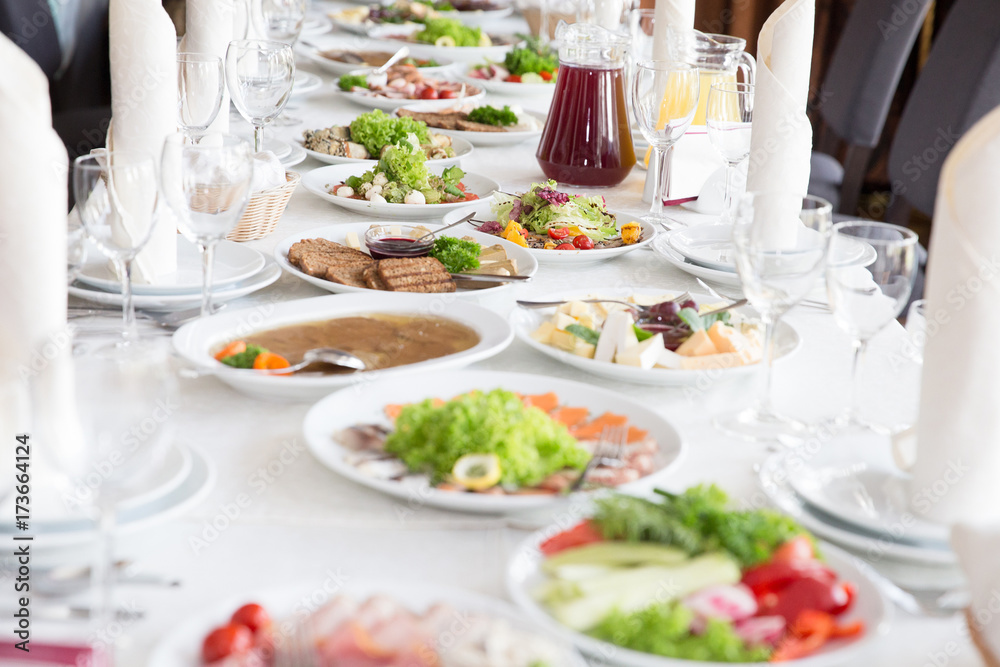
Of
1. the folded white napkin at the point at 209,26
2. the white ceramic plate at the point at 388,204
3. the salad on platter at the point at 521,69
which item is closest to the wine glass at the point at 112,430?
the white ceramic plate at the point at 388,204

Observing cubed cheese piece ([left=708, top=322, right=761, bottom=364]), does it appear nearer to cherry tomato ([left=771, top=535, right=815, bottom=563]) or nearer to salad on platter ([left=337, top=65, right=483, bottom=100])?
cherry tomato ([left=771, top=535, right=815, bottom=563])

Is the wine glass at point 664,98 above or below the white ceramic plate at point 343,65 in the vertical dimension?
above

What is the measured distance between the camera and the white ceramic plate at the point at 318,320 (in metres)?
1.22

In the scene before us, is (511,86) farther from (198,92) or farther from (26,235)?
(26,235)

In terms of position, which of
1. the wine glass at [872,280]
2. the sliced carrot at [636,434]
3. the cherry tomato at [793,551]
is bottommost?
the sliced carrot at [636,434]

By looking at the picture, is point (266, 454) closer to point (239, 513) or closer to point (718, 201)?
point (239, 513)

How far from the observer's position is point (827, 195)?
3.85 m

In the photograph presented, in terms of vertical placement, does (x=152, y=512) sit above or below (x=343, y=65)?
below

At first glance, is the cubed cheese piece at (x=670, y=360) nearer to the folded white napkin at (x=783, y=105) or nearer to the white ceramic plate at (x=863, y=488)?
the white ceramic plate at (x=863, y=488)

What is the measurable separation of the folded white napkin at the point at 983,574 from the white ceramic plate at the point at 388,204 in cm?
135

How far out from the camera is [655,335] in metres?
1.38

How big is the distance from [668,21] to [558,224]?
0.87 meters

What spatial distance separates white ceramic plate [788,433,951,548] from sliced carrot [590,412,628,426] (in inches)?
7.8

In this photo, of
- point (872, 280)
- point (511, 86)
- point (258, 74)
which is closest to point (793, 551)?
point (872, 280)
